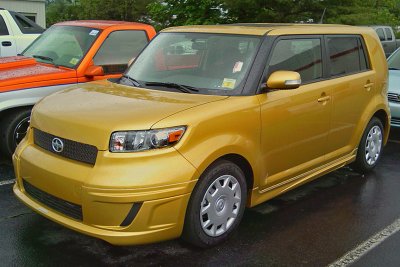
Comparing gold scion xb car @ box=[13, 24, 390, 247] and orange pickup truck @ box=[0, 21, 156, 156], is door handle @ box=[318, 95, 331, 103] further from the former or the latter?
orange pickup truck @ box=[0, 21, 156, 156]

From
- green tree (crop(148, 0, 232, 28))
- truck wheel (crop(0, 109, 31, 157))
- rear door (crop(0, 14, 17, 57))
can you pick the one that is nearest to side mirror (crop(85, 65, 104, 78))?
truck wheel (crop(0, 109, 31, 157))

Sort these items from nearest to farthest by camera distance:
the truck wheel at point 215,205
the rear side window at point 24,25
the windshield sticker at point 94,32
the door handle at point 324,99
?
1. the truck wheel at point 215,205
2. the door handle at point 324,99
3. the windshield sticker at point 94,32
4. the rear side window at point 24,25

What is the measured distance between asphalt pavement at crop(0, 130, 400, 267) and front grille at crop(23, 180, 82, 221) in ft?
1.11

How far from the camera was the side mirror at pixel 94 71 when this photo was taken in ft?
19.0

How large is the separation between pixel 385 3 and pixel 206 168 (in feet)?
73.2

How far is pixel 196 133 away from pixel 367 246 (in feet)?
5.43

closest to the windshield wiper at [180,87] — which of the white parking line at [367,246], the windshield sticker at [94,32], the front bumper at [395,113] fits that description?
the white parking line at [367,246]

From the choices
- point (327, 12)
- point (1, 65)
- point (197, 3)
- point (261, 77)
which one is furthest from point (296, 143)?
point (197, 3)

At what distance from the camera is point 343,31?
5.17 meters

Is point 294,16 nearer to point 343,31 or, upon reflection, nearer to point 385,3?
point 385,3

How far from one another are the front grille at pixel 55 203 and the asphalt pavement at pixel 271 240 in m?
0.34

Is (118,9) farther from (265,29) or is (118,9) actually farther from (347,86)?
(265,29)

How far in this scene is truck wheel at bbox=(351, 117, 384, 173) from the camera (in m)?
5.53

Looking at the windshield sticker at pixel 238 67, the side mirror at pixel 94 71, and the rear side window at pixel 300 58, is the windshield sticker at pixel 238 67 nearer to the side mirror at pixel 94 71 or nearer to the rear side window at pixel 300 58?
the rear side window at pixel 300 58
